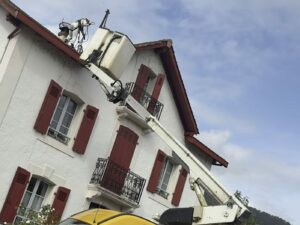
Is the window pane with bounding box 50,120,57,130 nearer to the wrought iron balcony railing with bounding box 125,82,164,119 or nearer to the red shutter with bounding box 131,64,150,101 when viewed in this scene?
the wrought iron balcony railing with bounding box 125,82,164,119

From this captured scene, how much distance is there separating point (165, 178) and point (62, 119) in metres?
7.13

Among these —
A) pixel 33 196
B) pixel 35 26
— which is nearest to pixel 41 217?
pixel 33 196

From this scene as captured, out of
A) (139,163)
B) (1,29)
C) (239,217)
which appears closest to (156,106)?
(139,163)

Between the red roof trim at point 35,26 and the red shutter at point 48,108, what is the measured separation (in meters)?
1.32

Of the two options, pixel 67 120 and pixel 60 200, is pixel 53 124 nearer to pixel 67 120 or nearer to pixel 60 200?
pixel 67 120

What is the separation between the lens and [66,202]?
19.7m

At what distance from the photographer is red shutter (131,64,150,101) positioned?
22.5m

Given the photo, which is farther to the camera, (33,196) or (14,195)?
(33,196)

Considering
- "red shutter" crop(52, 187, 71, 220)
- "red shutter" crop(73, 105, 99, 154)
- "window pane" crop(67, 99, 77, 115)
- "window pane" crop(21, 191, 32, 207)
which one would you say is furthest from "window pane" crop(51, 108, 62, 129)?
"window pane" crop(21, 191, 32, 207)

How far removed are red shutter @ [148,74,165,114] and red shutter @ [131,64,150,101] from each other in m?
0.62

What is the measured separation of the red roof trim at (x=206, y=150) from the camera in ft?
82.9

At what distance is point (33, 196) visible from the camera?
18.8 meters

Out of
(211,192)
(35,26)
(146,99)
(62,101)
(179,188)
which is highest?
(146,99)

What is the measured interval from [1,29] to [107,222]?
34.5 feet
